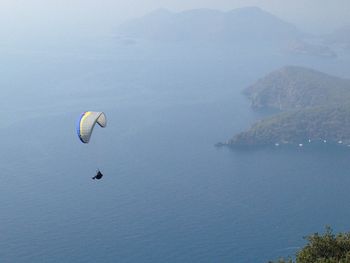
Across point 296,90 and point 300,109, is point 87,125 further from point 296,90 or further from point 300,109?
point 296,90

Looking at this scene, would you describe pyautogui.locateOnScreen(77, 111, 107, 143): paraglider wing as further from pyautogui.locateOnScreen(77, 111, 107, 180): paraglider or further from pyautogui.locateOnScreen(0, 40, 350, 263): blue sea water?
pyautogui.locateOnScreen(0, 40, 350, 263): blue sea water

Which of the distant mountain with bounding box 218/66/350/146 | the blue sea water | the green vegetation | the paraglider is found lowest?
the green vegetation

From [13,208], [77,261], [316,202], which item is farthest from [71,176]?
[316,202]

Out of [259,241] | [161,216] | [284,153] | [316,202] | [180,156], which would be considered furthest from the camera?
[284,153]

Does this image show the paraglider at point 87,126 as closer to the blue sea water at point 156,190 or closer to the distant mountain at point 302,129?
the blue sea water at point 156,190

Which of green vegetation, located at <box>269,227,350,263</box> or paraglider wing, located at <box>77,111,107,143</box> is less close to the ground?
paraglider wing, located at <box>77,111,107,143</box>

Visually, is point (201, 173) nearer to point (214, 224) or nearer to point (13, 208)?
point (214, 224)

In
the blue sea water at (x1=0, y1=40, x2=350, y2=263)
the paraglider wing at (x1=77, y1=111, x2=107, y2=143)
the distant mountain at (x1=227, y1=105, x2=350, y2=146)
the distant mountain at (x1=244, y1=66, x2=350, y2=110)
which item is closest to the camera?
the paraglider wing at (x1=77, y1=111, x2=107, y2=143)

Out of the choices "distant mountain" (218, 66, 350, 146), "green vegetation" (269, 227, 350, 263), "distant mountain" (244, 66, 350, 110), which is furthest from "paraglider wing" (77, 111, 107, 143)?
"distant mountain" (244, 66, 350, 110)
